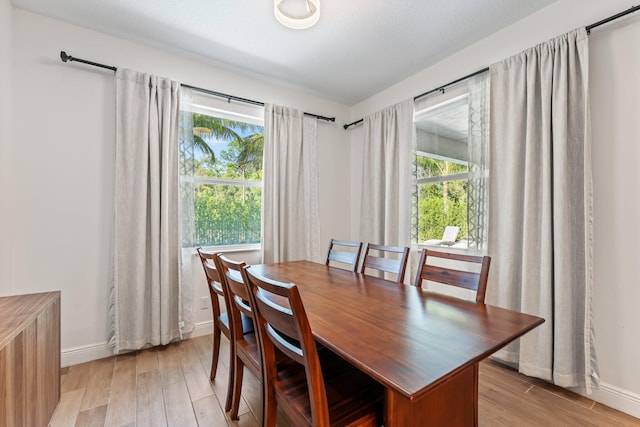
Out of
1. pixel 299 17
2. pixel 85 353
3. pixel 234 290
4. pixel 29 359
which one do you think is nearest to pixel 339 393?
pixel 234 290

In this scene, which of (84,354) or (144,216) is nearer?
(84,354)

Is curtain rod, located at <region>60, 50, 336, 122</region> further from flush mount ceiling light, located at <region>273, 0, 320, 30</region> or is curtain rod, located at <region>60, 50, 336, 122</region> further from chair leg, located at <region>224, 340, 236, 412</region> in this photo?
chair leg, located at <region>224, 340, 236, 412</region>

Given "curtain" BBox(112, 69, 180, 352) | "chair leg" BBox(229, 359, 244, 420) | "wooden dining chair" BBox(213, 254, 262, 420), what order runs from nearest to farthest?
"wooden dining chair" BBox(213, 254, 262, 420) → "chair leg" BBox(229, 359, 244, 420) → "curtain" BBox(112, 69, 180, 352)

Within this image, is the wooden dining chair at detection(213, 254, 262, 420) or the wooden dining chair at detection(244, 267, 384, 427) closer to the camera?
the wooden dining chair at detection(244, 267, 384, 427)

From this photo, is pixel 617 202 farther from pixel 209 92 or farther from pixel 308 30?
pixel 209 92

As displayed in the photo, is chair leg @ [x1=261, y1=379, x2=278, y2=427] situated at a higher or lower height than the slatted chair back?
lower

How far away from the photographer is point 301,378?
117 cm

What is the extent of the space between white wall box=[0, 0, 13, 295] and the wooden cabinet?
65 cm

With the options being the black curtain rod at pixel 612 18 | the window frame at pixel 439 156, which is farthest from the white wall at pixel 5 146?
the black curtain rod at pixel 612 18

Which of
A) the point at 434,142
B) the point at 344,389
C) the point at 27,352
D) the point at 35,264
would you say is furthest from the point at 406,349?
the point at 35,264

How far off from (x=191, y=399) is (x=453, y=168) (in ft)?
9.00

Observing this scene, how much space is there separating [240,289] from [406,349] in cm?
74

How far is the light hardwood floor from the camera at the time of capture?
1.54 m

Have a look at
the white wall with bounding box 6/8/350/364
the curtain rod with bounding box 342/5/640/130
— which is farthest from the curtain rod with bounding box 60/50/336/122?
the curtain rod with bounding box 342/5/640/130
